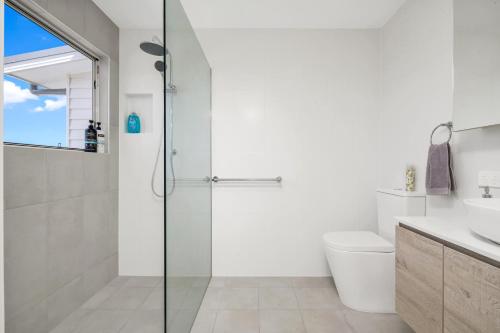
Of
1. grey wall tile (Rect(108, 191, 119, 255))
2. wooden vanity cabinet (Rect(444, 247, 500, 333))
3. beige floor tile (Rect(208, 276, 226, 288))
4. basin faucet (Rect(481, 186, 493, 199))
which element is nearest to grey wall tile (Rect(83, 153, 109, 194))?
grey wall tile (Rect(108, 191, 119, 255))

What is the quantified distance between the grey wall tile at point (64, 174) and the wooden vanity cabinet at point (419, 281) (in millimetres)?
2087

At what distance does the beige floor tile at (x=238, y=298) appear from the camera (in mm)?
1702

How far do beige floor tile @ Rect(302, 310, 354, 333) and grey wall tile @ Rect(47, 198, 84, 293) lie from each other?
64.1 inches

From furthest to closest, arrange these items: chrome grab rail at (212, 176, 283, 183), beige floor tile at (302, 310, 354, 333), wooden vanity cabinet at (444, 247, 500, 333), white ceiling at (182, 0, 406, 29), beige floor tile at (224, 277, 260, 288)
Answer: chrome grab rail at (212, 176, 283, 183) → beige floor tile at (224, 277, 260, 288) → white ceiling at (182, 0, 406, 29) → beige floor tile at (302, 310, 354, 333) → wooden vanity cabinet at (444, 247, 500, 333)

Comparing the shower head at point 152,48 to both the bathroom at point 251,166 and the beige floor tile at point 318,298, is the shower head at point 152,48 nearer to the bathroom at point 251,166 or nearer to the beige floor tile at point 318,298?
the bathroom at point 251,166

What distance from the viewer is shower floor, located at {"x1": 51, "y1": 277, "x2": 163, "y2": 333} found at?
1516 millimetres

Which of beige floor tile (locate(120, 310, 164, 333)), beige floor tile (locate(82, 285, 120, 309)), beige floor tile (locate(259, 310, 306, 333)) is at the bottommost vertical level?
beige floor tile (locate(120, 310, 164, 333))

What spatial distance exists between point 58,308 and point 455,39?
2.93 m

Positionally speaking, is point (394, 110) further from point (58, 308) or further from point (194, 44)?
point (58, 308)

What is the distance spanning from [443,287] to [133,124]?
7.82ft

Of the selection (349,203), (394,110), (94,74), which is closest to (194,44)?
(94,74)

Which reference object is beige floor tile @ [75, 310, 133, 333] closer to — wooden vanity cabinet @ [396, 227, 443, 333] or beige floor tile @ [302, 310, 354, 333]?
beige floor tile @ [302, 310, 354, 333]

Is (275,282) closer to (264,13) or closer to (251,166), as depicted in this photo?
(251,166)

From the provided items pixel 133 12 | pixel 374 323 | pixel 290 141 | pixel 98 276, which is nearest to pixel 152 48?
pixel 133 12
